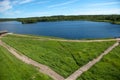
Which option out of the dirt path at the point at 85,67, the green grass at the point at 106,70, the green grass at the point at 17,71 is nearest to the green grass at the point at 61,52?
the dirt path at the point at 85,67

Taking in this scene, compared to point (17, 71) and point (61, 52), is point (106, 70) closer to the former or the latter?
point (61, 52)

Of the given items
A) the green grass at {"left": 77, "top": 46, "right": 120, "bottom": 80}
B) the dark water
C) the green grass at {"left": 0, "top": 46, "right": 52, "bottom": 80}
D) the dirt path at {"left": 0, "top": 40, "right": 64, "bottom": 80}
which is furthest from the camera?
the dark water

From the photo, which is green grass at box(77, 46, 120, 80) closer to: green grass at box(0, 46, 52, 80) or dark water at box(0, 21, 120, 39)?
green grass at box(0, 46, 52, 80)

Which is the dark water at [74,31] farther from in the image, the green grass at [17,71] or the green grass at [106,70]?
the green grass at [17,71]

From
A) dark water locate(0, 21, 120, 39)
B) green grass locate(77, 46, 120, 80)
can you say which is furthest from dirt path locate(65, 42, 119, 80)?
dark water locate(0, 21, 120, 39)

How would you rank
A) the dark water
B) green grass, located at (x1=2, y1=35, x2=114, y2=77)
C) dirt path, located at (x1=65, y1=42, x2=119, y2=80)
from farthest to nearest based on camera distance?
the dark water
green grass, located at (x1=2, y1=35, x2=114, y2=77)
dirt path, located at (x1=65, y1=42, x2=119, y2=80)

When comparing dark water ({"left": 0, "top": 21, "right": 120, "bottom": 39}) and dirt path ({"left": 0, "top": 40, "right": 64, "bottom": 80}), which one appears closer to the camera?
dirt path ({"left": 0, "top": 40, "right": 64, "bottom": 80})

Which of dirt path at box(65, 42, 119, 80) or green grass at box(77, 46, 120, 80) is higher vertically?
dirt path at box(65, 42, 119, 80)
